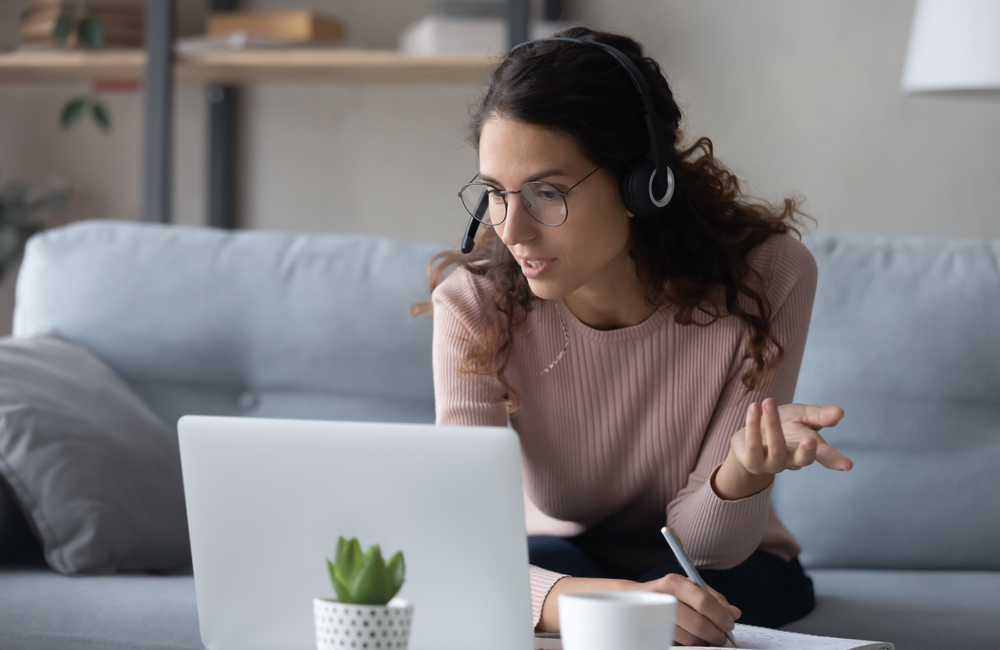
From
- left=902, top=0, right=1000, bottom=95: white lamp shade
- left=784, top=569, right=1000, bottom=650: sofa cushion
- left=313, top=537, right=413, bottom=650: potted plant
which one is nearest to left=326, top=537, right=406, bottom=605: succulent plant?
left=313, top=537, right=413, bottom=650: potted plant

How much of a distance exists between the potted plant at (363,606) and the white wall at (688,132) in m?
1.65

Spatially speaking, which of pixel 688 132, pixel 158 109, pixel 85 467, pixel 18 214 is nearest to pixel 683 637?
pixel 85 467

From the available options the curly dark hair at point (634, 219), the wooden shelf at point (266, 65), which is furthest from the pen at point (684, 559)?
the wooden shelf at point (266, 65)

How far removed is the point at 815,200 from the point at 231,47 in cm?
138

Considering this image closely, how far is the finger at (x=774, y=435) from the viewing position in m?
0.81

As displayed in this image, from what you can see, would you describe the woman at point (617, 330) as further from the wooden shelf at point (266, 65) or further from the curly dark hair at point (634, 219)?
the wooden shelf at point (266, 65)

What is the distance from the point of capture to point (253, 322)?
5.05ft

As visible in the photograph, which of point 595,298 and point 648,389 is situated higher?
point 595,298

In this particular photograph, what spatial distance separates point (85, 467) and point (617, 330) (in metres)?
0.76

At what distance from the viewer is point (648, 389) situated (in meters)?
1.16

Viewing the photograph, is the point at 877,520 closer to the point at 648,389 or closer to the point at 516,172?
the point at 648,389

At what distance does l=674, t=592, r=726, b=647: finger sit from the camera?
795 millimetres

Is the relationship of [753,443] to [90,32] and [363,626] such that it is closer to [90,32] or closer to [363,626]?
[363,626]

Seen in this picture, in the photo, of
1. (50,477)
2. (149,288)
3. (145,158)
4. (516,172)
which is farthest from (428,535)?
(145,158)
